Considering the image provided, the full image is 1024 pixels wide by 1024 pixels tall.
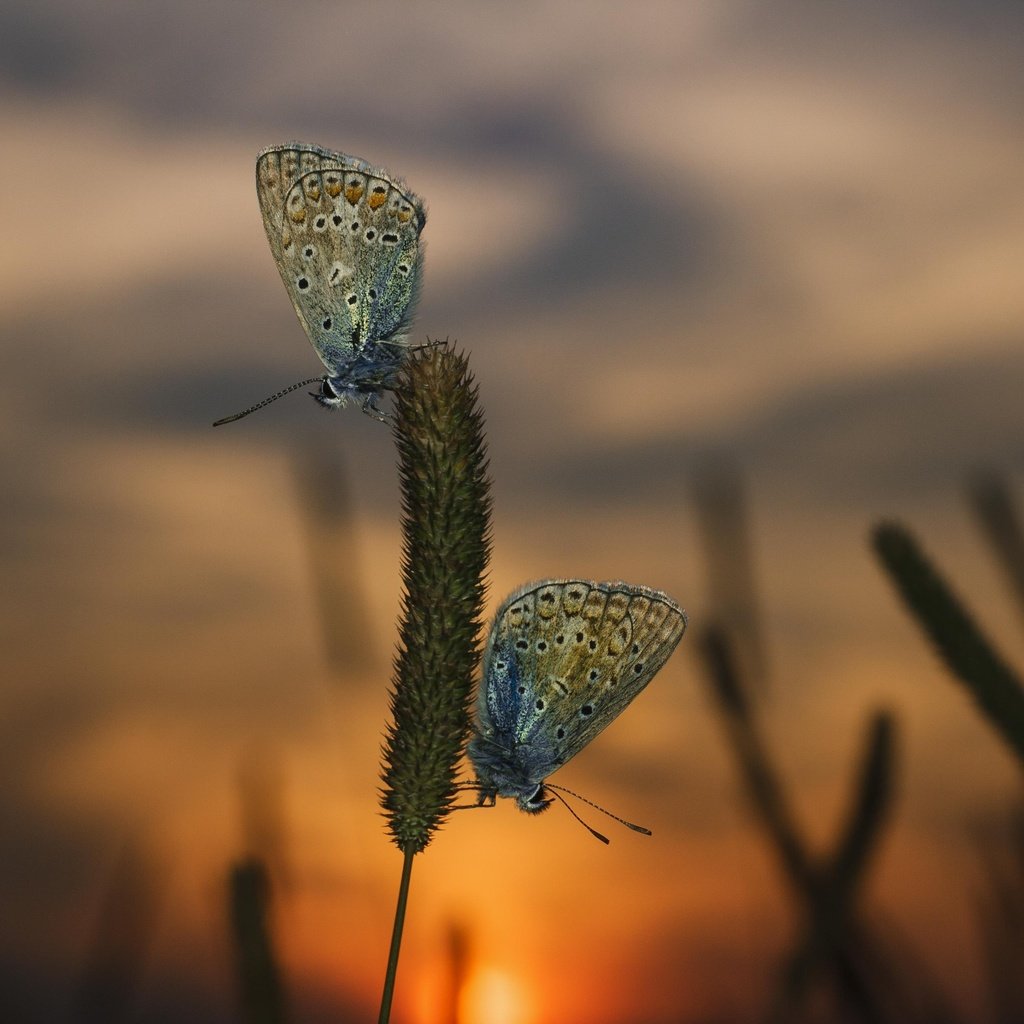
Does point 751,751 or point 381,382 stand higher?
point 381,382

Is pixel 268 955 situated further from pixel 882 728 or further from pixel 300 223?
pixel 882 728

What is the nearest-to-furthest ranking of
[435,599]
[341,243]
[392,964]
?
[392,964] < [435,599] < [341,243]

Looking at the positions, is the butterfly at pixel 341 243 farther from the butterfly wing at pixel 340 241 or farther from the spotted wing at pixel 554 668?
the spotted wing at pixel 554 668

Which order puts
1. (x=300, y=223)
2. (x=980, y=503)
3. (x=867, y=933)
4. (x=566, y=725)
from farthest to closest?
(x=980, y=503) → (x=867, y=933) → (x=300, y=223) → (x=566, y=725)

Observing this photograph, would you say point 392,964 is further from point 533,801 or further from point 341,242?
point 341,242

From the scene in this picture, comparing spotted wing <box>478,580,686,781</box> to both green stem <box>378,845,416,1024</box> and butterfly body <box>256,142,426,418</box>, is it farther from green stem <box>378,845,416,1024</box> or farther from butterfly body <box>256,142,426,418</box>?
green stem <box>378,845,416,1024</box>

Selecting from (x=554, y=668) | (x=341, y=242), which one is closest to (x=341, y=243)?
(x=341, y=242)

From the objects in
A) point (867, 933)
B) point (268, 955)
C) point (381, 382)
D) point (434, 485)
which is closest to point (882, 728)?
point (867, 933)
